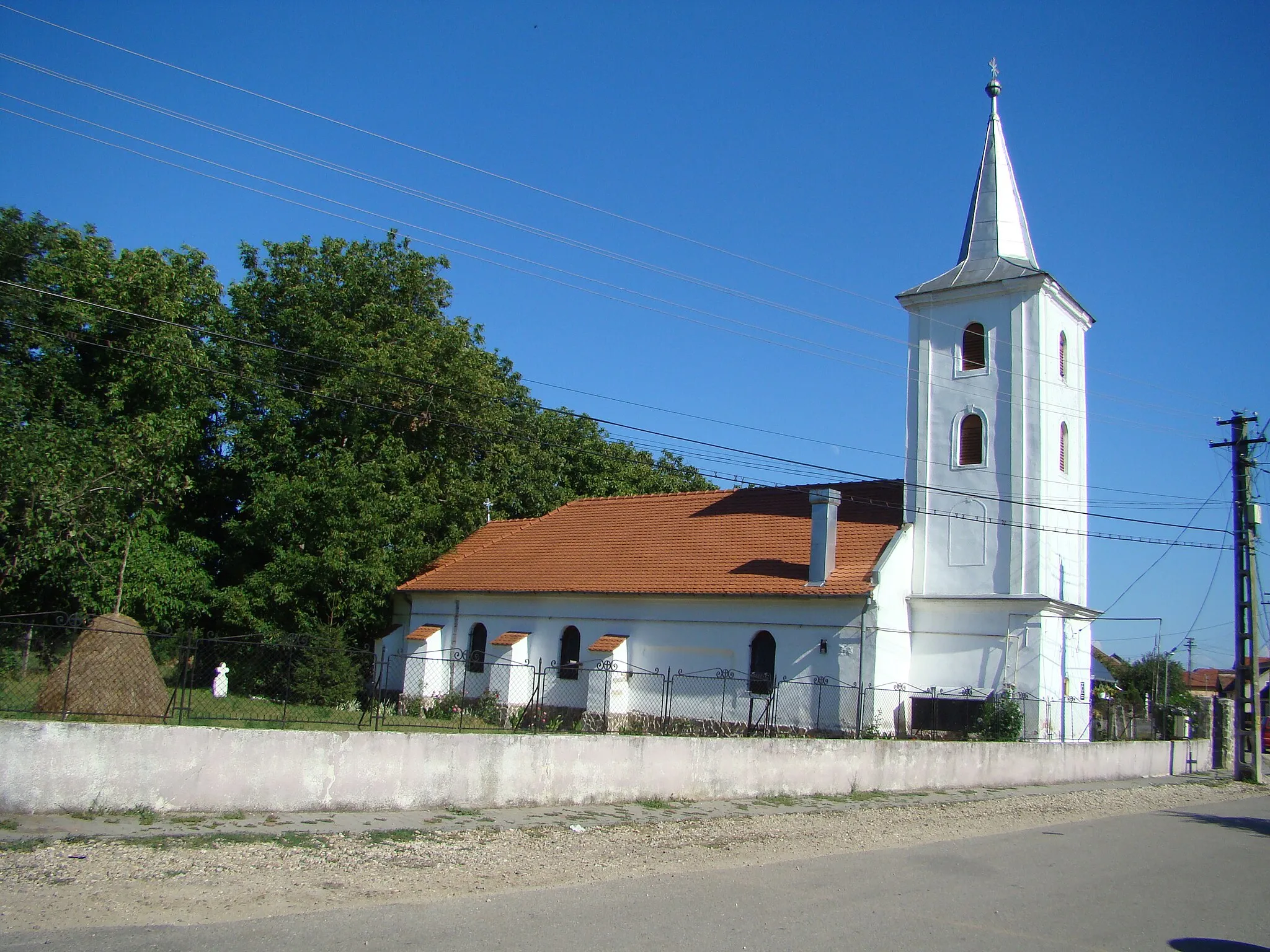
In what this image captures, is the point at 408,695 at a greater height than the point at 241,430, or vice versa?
the point at 241,430

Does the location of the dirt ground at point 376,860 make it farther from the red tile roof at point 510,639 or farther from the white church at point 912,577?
the red tile roof at point 510,639

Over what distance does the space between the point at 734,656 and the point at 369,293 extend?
712 inches

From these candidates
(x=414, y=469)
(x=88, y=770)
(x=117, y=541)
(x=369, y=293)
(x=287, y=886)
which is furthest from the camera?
(x=369, y=293)

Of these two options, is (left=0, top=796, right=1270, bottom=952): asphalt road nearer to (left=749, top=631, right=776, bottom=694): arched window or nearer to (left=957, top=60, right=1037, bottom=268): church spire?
(left=749, top=631, right=776, bottom=694): arched window

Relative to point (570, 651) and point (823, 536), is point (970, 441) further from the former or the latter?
point (570, 651)

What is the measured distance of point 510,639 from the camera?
97.5 feet

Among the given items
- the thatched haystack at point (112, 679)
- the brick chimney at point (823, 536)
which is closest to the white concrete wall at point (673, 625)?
the brick chimney at point (823, 536)

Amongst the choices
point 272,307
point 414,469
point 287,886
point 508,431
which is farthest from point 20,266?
point 287,886

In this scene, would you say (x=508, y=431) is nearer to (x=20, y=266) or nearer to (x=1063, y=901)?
(x=20, y=266)

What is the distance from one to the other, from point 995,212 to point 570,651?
17602 millimetres

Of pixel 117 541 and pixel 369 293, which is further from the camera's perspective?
pixel 369 293

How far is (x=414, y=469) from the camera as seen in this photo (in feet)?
105

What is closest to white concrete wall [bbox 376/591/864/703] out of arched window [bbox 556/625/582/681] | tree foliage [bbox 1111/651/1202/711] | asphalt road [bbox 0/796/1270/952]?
arched window [bbox 556/625/582/681]

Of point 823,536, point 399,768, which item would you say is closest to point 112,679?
point 399,768
